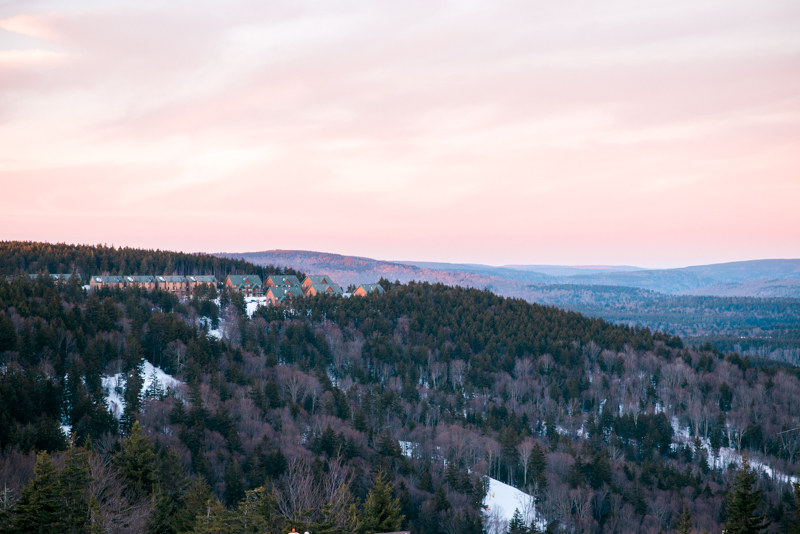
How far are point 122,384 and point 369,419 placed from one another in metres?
38.0

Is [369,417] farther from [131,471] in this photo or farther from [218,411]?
[131,471]

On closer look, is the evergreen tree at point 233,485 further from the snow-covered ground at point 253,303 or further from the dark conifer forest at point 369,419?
the snow-covered ground at point 253,303

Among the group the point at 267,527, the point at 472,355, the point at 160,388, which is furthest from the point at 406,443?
the point at 267,527

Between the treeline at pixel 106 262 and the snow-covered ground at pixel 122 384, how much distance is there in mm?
76690

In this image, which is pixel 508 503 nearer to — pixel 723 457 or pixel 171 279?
pixel 723 457

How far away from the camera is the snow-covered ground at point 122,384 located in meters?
74.6

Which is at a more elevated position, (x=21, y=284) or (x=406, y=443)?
(x=21, y=284)

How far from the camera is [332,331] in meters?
130

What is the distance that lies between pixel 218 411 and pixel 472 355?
240 ft

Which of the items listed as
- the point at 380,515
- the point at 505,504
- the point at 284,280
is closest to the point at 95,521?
the point at 380,515

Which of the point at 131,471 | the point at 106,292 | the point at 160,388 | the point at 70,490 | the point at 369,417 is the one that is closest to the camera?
the point at 70,490

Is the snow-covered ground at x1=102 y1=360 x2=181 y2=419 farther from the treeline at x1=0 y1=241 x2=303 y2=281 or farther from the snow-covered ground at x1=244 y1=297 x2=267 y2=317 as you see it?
the treeline at x1=0 y1=241 x2=303 y2=281

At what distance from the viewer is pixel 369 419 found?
95375mm

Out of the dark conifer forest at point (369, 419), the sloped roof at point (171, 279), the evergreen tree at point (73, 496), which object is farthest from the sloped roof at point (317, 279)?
the evergreen tree at point (73, 496)
